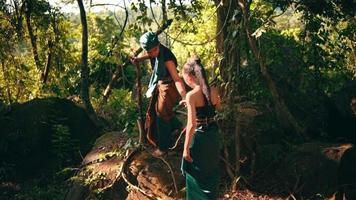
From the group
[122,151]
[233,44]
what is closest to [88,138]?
[122,151]

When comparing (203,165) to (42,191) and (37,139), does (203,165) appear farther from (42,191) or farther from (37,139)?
(37,139)

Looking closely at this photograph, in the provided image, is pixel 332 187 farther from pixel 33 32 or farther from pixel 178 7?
pixel 33 32

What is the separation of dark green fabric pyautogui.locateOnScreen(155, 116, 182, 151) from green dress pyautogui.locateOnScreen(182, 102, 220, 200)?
1561mm

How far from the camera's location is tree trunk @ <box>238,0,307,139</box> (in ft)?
21.8

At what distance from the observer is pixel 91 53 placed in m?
16.2

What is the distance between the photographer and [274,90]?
7270mm

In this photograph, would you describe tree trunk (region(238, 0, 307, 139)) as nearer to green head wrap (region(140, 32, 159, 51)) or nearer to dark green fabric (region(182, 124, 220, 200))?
green head wrap (region(140, 32, 159, 51))

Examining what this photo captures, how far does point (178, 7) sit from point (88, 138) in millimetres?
4275

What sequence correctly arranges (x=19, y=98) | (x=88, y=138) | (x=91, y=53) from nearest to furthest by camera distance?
(x=88, y=138) → (x=19, y=98) → (x=91, y=53)

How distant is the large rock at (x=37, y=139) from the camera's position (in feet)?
32.6

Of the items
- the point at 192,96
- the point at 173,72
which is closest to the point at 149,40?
the point at 173,72

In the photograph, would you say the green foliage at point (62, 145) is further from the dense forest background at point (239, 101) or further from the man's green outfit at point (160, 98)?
the man's green outfit at point (160, 98)

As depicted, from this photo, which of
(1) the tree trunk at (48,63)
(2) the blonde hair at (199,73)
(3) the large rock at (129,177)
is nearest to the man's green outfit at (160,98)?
(3) the large rock at (129,177)

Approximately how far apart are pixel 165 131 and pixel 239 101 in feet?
6.75
